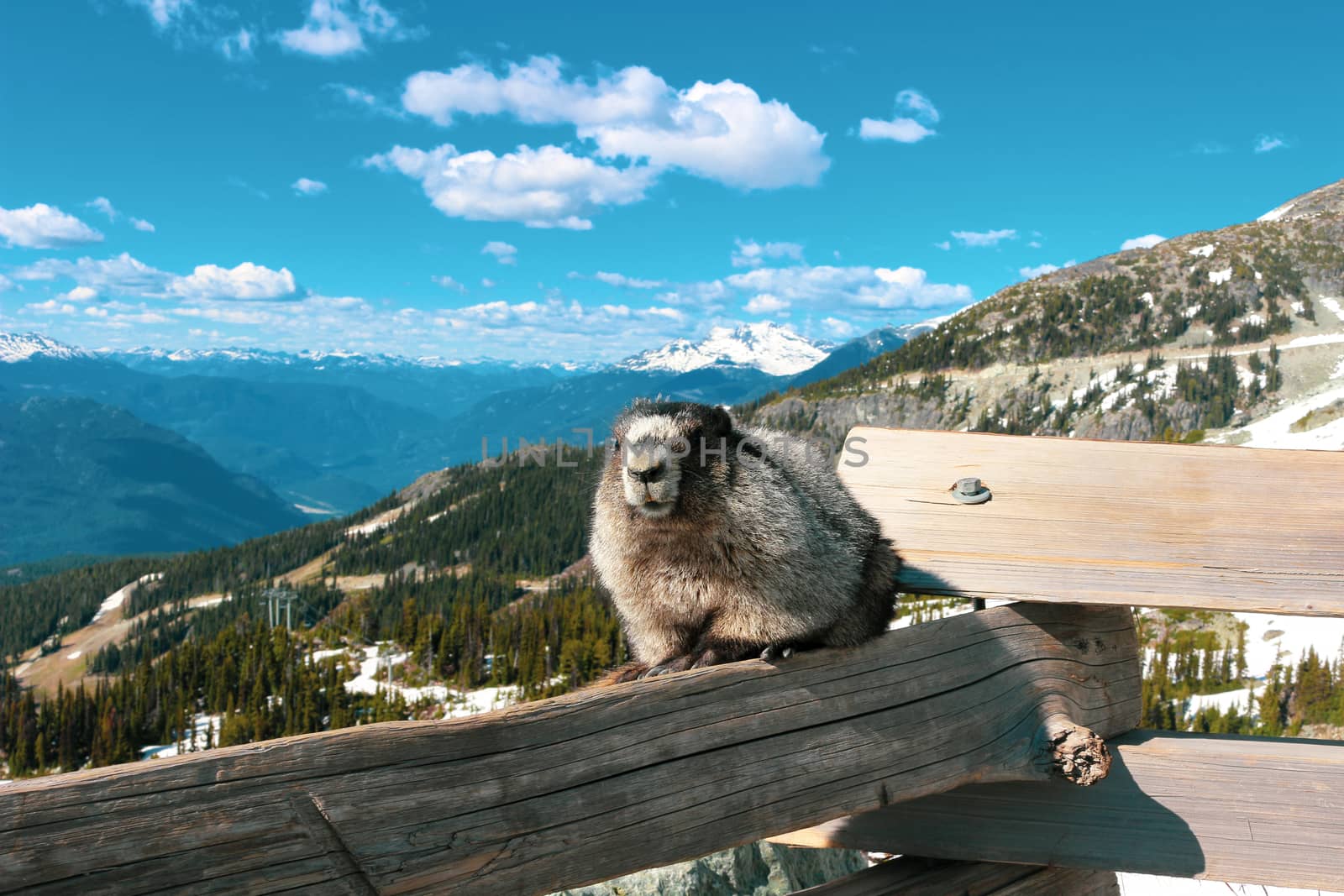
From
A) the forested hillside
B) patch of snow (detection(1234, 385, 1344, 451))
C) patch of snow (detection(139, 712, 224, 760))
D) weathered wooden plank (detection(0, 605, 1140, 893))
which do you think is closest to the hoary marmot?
weathered wooden plank (detection(0, 605, 1140, 893))

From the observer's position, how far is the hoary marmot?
145 inches

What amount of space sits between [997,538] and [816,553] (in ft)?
4.18

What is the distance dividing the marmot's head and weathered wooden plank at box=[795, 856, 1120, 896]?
1.84m

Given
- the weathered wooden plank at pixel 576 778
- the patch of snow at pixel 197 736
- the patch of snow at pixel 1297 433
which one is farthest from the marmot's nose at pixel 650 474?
the patch of snow at pixel 1297 433

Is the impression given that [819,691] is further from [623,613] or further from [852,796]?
[623,613]

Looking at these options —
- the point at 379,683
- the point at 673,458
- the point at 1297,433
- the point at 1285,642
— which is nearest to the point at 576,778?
the point at 673,458

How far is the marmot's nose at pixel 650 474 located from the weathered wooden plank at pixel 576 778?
3.34 ft

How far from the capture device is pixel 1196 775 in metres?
4.06

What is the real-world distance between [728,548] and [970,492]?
1.78 metres

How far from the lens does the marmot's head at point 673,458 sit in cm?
376

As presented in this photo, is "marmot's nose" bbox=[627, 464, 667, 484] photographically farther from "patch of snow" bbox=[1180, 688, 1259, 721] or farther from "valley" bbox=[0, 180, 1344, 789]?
"patch of snow" bbox=[1180, 688, 1259, 721]

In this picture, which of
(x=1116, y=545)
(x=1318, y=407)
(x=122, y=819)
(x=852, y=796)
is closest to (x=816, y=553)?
(x=852, y=796)

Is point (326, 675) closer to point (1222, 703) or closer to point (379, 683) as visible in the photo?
point (379, 683)

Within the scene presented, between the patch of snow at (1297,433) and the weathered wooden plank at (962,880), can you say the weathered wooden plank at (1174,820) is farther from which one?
the patch of snow at (1297,433)
